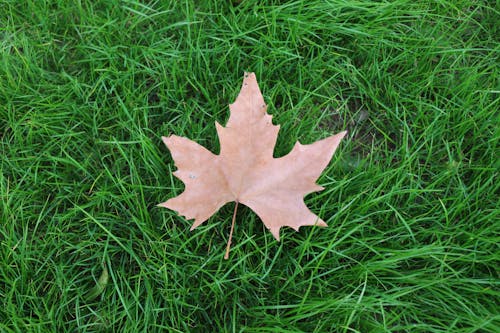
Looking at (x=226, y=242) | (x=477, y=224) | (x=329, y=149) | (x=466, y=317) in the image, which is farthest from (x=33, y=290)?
(x=477, y=224)

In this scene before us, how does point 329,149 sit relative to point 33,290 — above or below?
above

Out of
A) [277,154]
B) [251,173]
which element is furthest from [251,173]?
[277,154]

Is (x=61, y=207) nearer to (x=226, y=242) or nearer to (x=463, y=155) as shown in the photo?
(x=226, y=242)

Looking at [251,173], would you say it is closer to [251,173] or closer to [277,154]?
[251,173]
